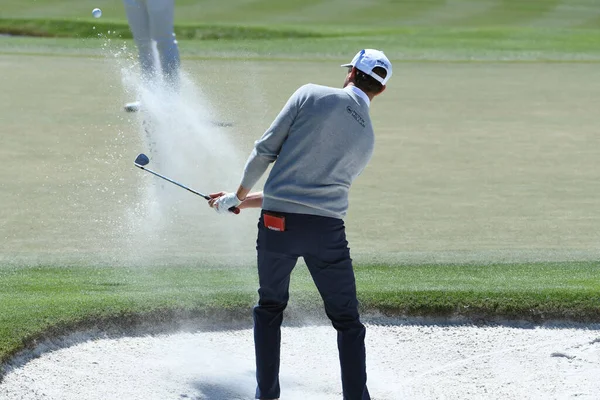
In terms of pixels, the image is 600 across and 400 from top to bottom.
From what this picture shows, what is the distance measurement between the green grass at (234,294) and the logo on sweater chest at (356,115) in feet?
5.79

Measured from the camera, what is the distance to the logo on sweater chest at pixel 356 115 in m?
4.66

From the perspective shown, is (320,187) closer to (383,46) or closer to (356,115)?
(356,115)

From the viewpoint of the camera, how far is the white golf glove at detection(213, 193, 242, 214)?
4.95 meters

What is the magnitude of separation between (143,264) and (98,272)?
0.34 m

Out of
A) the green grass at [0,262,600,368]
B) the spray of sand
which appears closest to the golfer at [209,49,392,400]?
the green grass at [0,262,600,368]

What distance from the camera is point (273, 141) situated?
4668mm

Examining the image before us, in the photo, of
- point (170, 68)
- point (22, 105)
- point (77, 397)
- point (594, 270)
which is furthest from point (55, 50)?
point (77, 397)

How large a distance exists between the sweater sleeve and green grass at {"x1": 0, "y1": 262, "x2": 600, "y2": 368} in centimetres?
143

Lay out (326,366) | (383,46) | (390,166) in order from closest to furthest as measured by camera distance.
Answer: (326,366)
(390,166)
(383,46)

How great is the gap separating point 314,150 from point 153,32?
754cm

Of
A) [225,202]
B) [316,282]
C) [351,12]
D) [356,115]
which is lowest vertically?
[351,12]

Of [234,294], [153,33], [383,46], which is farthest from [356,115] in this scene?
[383,46]

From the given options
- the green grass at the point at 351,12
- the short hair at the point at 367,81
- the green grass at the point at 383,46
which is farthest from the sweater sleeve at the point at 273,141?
the green grass at the point at 351,12

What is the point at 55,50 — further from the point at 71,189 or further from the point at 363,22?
the point at 71,189
